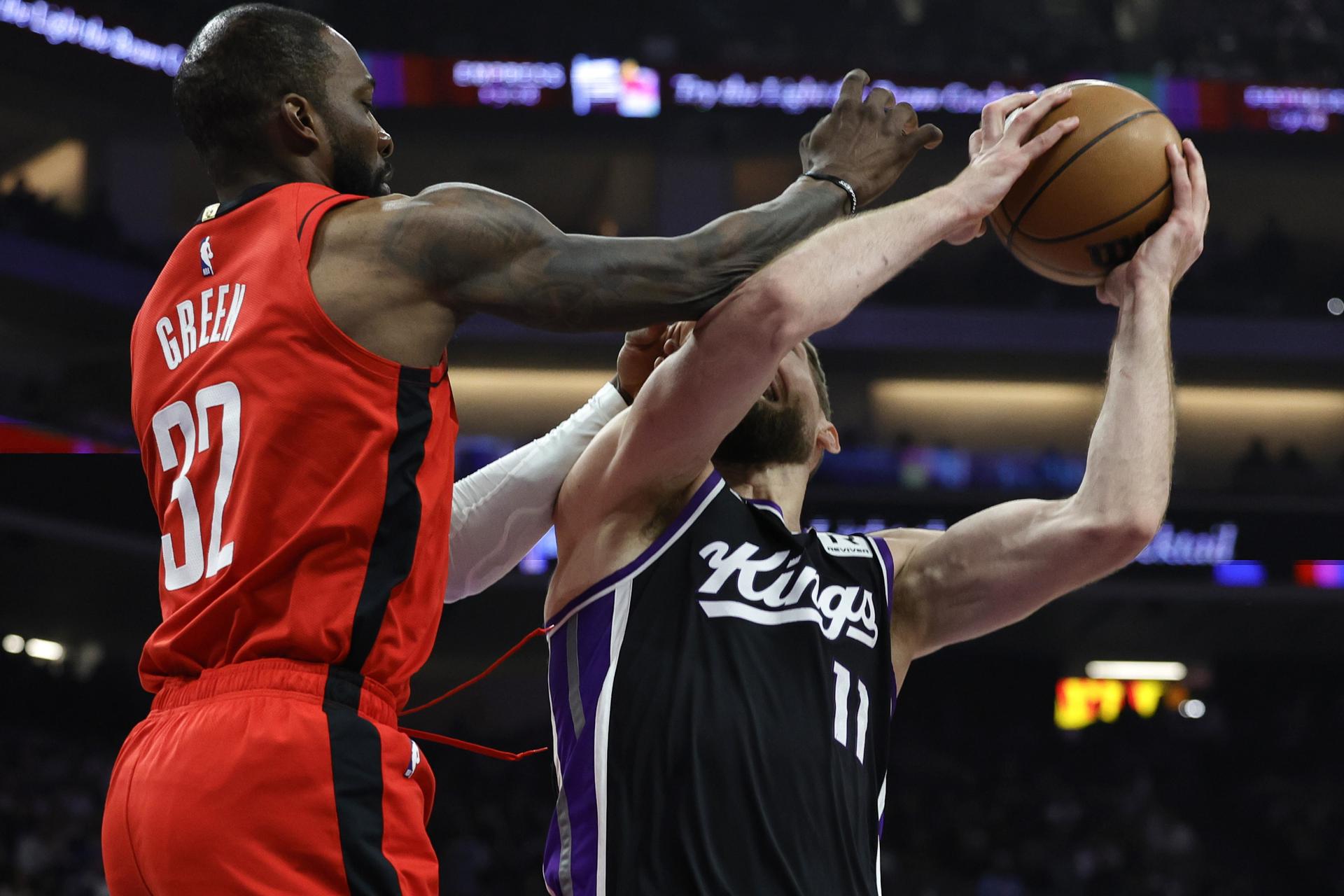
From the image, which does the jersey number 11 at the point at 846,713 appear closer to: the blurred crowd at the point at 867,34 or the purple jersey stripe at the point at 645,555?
the purple jersey stripe at the point at 645,555

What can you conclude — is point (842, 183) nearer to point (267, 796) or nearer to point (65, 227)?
point (267, 796)

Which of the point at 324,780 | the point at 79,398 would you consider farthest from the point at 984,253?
the point at 324,780

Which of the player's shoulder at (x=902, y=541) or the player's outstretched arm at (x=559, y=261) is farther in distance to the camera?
the player's shoulder at (x=902, y=541)

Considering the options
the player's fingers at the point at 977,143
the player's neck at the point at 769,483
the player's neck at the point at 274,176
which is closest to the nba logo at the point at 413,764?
the player's neck at the point at 274,176

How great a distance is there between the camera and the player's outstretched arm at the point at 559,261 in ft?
7.26

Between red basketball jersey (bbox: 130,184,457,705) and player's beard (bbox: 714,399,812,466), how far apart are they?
0.92 metres

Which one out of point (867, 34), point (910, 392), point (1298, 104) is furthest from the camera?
point (910, 392)

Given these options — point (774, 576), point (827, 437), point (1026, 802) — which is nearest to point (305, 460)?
point (774, 576)

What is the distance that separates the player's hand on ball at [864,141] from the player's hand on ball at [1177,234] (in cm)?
57

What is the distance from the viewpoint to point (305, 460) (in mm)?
2174

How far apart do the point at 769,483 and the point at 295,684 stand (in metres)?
1.27

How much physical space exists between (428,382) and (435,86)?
16.8 meters

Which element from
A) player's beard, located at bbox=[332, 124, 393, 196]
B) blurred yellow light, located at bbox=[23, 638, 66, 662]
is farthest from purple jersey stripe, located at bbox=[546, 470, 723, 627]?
blurred yellow light, located at bbox=[23, 638, 66, 662]

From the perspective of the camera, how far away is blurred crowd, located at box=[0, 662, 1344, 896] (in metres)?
13.6
